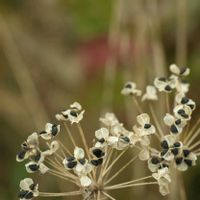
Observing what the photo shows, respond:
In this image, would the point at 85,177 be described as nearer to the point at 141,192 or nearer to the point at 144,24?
the point at 141,192

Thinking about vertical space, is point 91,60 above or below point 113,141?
above

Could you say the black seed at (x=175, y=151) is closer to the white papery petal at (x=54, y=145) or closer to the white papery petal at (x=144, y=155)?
the white papery petal at (x=144, y=155)

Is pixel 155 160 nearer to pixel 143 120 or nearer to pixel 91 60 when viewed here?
pixel 143 120

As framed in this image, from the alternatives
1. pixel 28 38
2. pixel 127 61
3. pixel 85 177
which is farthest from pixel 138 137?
pixel 28 38

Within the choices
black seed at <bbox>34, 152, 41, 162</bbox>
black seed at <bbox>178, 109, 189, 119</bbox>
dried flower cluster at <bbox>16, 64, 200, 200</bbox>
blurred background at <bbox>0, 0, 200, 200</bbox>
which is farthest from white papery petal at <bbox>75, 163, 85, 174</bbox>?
blurred background at <bbox>0, 0, 200, 200</bbox>

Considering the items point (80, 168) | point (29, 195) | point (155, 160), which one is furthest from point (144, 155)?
point (29, 195)

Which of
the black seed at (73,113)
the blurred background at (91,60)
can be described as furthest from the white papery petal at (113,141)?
the blurred background at (91,60)

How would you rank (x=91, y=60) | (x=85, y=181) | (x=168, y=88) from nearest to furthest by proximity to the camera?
(x=85, y=181), (x=168, y=88), (x=91, y=60)

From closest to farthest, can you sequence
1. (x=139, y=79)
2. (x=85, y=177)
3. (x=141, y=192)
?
(x=85, y=177)
(x=141, y=192)
(x=139, y=79)
